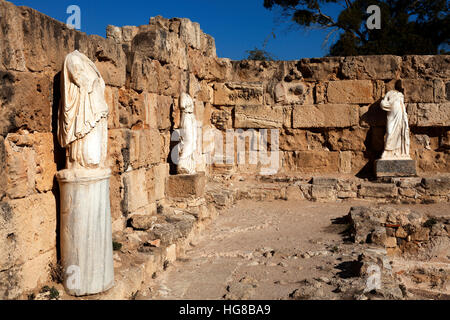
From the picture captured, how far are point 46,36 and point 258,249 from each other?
3599 millimetres

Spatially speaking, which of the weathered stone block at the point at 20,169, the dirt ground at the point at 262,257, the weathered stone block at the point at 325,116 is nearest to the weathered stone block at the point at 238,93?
the weathered stone block at the point at 325,116

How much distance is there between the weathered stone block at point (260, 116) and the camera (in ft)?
32.6

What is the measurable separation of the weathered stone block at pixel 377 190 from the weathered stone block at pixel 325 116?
5.06ft

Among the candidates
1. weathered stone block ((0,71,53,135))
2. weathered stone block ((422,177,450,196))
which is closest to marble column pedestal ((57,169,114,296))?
weathered stone block ((0,71,53,135))

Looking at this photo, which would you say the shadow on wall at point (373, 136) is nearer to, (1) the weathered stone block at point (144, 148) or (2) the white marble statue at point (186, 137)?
(2) the white marble statue at point (186, 137)

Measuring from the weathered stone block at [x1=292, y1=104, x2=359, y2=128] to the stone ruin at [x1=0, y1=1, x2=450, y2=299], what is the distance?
0.9 inches

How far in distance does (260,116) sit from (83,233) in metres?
6.55

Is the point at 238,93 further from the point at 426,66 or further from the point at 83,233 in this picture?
the point at 83,233

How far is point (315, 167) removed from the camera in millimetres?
9930

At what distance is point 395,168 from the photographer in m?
9.09

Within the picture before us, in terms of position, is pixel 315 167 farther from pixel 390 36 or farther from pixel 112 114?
pixel 390 36

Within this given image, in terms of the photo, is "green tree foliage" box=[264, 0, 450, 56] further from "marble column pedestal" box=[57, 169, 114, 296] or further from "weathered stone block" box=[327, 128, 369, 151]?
"marble column pedestal" box=[57, 169, 114, 296]

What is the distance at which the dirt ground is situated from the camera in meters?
4.57

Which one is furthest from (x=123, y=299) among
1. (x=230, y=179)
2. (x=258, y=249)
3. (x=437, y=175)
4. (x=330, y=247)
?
(x=437, y=175)
